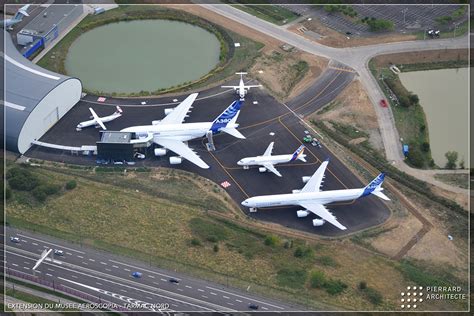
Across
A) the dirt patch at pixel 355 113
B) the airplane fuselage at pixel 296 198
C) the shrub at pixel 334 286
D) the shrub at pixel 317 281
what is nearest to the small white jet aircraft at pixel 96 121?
the airplane fuselage at pixel 296 198

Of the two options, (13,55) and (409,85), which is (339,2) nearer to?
(409,85)

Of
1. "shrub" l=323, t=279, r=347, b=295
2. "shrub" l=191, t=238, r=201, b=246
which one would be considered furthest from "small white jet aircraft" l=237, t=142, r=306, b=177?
"shrub" l=323, t=279, r=347, b=295

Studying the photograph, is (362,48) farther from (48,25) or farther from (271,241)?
(48,25)

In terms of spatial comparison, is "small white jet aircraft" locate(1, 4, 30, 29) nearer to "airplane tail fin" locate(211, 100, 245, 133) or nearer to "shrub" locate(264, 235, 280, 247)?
"airplane tail fin" locate(211, 100, 245, 133)

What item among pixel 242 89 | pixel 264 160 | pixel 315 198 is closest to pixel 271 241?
pixel 315 198

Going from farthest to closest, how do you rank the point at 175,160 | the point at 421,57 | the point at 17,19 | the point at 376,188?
the point at 17,19 → the point at 421,57 → the point at 175,160 → the point at 376,188

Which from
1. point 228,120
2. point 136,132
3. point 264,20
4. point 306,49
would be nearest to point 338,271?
point 228,120

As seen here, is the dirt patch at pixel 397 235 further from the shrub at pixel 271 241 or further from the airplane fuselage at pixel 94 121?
the airplane fuselage at pixel 94 121
